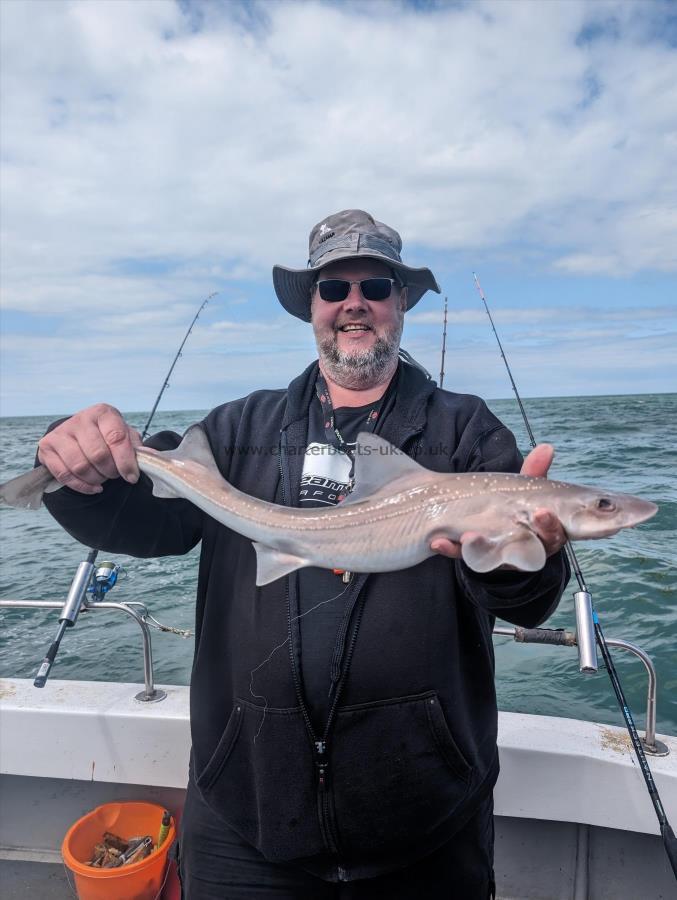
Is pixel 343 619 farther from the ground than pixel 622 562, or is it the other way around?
pixel 343 619

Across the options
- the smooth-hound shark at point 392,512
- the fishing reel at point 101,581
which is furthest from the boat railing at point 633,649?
the fishing reel at point 101,581

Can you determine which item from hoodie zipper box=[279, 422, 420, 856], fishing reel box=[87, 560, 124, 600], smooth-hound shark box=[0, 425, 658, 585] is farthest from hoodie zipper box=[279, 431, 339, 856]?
fishing reel box=[87, 560, 124, 600]

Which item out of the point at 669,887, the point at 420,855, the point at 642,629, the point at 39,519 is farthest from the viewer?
the point at 39,519

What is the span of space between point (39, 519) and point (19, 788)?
55.3ft

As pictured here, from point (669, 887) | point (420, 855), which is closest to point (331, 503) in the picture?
point (420, 855)

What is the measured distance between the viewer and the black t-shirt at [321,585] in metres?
2.62

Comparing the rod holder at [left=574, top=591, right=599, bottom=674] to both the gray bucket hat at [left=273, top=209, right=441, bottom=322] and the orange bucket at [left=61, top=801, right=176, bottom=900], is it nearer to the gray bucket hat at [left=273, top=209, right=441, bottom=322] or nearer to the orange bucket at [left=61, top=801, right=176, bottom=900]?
the gray bucket hat at [left=273, top=209, right=441, bottom=322]

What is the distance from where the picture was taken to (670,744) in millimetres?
3736

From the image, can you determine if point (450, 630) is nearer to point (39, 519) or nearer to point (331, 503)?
point (331, 503)

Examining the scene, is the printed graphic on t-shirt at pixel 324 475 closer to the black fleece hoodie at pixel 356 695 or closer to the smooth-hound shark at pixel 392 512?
the black fleece hoodie at pixel 356 695

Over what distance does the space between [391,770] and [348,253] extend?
2.56 meters

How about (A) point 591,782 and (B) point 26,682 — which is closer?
(A) point 591,782

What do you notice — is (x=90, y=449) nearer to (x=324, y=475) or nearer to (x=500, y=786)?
(x=324, y=475)

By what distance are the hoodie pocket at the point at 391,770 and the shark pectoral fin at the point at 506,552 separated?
0.67m
